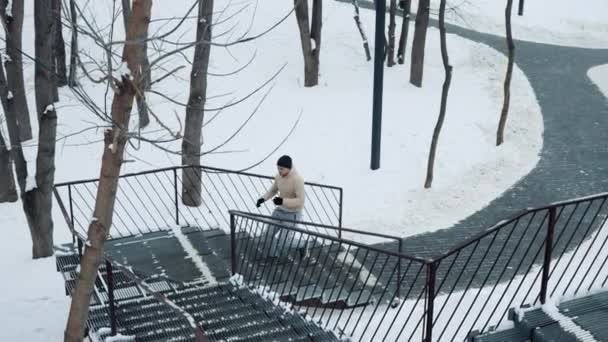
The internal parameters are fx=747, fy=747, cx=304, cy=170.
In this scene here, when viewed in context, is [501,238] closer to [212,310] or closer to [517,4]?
[212,310]

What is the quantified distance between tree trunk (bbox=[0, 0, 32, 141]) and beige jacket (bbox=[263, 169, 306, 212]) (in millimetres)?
4621

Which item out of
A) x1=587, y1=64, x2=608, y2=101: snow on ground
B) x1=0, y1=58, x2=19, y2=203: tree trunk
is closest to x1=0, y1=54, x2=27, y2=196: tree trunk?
x1=0, y1=58, x2=19, y2=203: tree trunk

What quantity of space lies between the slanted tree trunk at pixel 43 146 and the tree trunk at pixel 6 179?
7.76ft

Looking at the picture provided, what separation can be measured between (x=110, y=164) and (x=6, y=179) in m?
8.39

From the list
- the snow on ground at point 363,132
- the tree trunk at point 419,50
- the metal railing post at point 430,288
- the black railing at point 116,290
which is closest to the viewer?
the metal railing post at point 430,288

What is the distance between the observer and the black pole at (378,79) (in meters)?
14.6

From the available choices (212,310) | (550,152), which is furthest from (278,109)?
(212,310)

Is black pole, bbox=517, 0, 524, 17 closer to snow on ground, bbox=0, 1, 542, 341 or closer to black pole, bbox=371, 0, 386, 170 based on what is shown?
snow on ground, bbox=0, 1, 542, 341

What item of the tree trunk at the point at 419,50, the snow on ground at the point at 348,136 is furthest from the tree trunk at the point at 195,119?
the tree trunk at the point at 419,50

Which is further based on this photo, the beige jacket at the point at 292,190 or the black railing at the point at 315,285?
A: the beige jacket at the point at 292,190

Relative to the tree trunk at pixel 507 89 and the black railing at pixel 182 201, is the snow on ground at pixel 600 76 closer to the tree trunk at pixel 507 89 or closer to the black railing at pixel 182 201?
the tree trunk at pixel 507 89

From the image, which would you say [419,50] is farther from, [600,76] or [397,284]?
[397,284]

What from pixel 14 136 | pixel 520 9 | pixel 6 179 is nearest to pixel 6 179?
pixel 6 179

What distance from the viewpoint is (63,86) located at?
18.8 m
